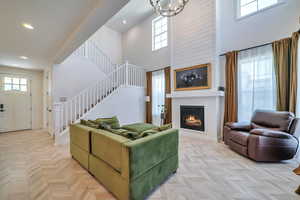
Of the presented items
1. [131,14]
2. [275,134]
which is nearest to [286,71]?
[275,134]

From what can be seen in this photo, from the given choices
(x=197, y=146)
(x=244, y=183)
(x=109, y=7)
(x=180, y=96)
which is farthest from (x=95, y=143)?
(x=180, y=96)

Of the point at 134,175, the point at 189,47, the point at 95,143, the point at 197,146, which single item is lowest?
the point at 197,146

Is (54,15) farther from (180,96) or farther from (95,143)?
(180,96)

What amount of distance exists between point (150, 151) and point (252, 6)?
4.57 m

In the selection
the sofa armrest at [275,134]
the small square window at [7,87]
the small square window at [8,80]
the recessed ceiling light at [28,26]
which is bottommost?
the sofa armrest at [275,134]

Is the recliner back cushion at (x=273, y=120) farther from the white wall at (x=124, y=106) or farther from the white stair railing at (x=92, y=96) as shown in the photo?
the white stair railing at (x=92, y=96)

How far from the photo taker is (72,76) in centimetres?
491

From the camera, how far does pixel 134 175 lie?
4.77 feet

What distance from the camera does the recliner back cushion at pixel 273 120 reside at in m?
2.75

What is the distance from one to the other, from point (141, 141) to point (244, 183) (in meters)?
1.69

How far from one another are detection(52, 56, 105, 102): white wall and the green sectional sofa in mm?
3134

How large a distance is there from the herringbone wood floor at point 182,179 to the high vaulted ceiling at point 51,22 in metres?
2.41

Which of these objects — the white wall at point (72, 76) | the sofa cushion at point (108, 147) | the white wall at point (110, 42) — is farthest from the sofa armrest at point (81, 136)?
the white wall at point (110, 42)

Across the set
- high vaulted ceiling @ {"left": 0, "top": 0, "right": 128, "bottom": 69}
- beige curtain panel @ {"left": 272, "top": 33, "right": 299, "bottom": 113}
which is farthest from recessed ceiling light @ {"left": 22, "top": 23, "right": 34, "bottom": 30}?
beige curtain panel @ {"left": 272, "top": 33, "right": 299, "bottom": 113}
